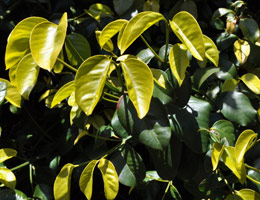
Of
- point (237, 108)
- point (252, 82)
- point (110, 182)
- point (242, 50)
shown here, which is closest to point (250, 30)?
point (242, 50)

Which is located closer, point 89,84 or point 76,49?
point 89,84

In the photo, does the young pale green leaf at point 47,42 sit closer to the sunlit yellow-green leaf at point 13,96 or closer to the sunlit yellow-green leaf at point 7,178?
the sunlit yellow-green leaf at point 13,96

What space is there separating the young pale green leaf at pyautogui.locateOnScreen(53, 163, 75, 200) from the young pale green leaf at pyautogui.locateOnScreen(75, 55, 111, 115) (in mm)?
303

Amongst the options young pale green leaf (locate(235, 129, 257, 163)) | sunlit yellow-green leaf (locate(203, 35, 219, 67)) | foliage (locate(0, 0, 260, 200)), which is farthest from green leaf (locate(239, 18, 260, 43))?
young pale green leaf (locate(235, 129, 257, 163))

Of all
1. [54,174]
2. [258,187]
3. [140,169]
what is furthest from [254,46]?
[54,174]

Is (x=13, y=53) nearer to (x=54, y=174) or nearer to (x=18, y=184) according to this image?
(x=54, y=174)

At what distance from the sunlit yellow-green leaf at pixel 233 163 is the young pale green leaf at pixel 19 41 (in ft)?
1.91

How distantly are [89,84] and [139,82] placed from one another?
11cm

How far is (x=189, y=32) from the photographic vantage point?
91 centimetres

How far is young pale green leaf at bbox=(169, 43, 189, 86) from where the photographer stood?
959 mm

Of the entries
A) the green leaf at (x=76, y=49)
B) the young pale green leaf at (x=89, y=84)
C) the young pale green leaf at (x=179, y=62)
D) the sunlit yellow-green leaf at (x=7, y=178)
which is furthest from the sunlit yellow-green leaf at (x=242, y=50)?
the sunlit yellow-green leaf at (x=7, y=178)

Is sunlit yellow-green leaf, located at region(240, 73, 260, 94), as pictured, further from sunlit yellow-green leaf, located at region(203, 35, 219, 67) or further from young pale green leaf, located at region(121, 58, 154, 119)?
young pale green leaf, located at region(121, 58, 154, 119)

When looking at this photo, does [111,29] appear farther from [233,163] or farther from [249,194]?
[249,194]

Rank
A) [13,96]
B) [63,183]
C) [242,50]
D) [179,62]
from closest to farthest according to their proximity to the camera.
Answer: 1. [179,62]
2. [63,183]
3. [13,96]
4. [242,50]
